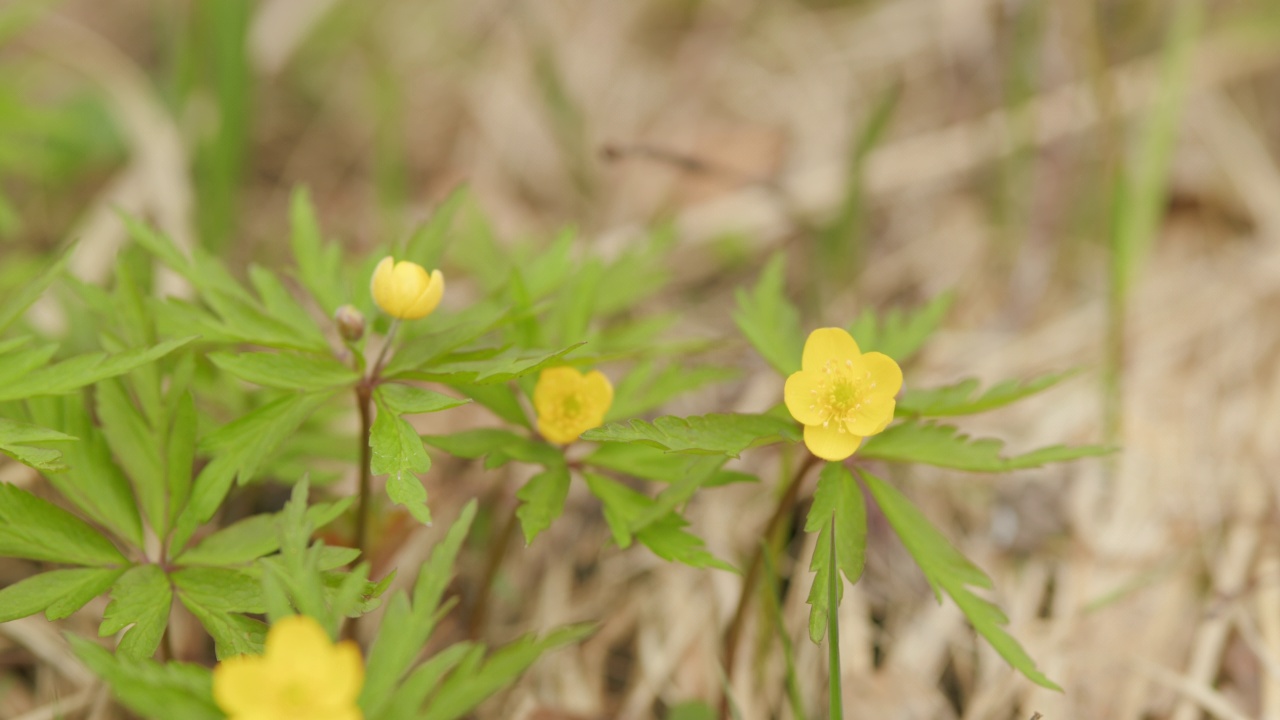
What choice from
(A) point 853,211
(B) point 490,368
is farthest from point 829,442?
(A) point 853,211

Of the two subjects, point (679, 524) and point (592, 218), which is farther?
point (592, 218)

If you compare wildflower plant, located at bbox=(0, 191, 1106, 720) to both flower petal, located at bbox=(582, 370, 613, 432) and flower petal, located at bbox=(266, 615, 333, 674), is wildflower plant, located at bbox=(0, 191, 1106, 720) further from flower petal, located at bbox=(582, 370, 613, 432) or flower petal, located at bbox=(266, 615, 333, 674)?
flower petal, located at bbox=(266, 615, 333, 674)

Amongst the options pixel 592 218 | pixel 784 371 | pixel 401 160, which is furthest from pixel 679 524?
pixel 401 160

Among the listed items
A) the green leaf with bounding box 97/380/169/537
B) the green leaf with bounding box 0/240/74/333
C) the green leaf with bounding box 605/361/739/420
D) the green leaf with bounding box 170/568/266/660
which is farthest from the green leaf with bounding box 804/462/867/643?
the green leaf with bounding box 0/240/74/333

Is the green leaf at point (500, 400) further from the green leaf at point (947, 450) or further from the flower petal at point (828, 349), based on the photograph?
the green leaf at point (947, 450)

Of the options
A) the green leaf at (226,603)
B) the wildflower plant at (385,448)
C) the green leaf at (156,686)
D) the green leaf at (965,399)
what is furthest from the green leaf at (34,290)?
the green leaf at (965,399)

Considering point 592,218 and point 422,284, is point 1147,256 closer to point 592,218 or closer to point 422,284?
point 592,218
